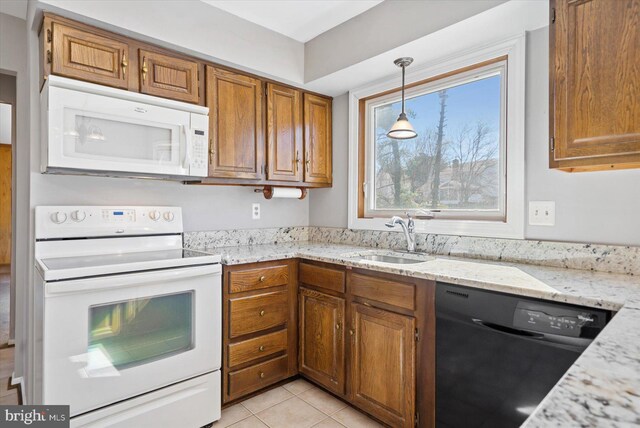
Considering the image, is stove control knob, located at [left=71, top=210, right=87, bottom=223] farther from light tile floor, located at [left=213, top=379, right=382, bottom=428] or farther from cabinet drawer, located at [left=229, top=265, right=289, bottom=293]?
light tile floor, located at [left=213, top=379, right=382, bottom=428]

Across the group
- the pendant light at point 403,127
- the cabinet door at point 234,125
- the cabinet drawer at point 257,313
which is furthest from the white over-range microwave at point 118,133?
the pendant light at point 403,127

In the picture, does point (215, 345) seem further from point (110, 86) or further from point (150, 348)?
point (110, 86)

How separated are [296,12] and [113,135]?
1.36 meters

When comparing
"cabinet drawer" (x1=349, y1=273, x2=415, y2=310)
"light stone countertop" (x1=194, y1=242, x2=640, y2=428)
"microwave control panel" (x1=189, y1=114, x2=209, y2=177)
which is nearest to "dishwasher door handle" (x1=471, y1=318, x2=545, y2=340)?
"light stone countertop" (x1=194, y1=242, x2=640, y2=428)

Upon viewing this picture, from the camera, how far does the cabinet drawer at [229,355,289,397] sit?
2.07 metres

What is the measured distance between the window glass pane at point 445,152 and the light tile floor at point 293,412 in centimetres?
139

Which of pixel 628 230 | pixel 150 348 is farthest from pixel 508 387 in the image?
pixel 150 348

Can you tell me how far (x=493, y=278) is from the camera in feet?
4.83

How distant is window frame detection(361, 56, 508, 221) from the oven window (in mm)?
1541

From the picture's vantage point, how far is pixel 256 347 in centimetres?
216

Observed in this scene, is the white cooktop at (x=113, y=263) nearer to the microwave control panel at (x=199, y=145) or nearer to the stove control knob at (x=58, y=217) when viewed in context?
the stove control knob at (x=58, y=217)

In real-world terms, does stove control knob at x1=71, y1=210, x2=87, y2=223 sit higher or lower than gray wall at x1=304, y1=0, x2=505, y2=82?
lower

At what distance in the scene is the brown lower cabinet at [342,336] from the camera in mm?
1684

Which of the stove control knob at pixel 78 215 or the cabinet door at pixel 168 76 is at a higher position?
the cabinet door at pixel 168 76
